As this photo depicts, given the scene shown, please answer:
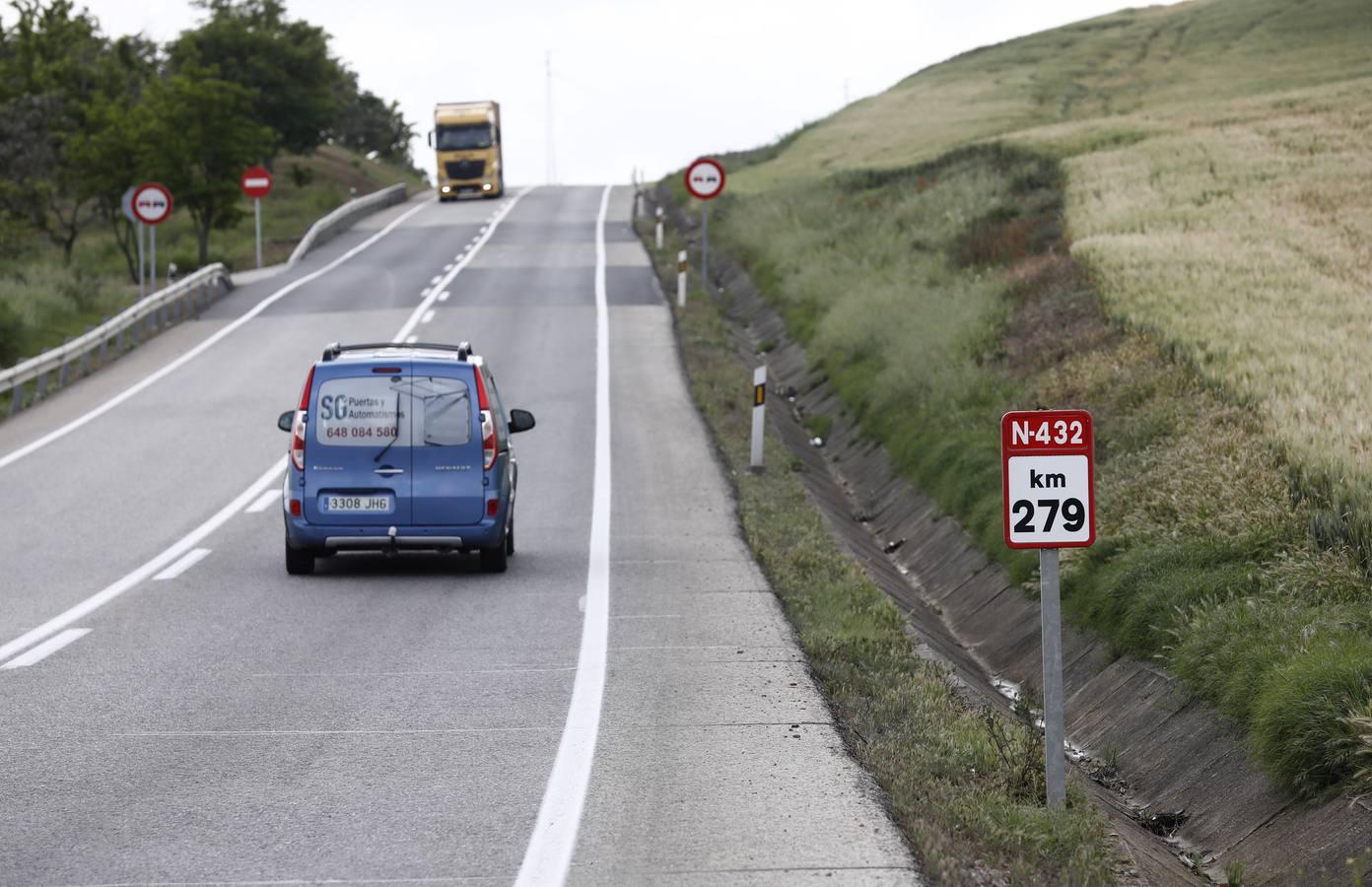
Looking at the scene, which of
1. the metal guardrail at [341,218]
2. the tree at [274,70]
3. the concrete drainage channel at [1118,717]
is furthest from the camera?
the tree at [274,70]

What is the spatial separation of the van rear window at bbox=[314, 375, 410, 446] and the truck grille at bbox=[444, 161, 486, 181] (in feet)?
180

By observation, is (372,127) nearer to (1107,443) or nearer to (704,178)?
(704,178)

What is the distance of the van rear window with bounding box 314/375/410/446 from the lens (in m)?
13.8

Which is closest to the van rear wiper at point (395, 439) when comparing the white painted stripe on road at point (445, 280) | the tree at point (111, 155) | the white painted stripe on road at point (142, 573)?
the white painted stripe on road at point (142, 573)

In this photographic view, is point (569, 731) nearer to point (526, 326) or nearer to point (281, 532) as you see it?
point (281, 532)

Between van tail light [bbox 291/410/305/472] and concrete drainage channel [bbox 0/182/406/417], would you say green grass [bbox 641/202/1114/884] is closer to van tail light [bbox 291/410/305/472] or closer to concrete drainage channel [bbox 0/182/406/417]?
van tail light [bbox 291/410/305/472]

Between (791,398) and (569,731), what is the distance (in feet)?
60.1

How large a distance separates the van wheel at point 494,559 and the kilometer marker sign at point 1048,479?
23.9 ft

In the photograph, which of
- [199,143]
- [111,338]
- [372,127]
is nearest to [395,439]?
[111,338]

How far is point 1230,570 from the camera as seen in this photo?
1097 centimetres

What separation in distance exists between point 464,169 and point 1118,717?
5978cm

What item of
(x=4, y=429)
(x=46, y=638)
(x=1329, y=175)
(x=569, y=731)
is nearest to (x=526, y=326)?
(x=4, y=429)

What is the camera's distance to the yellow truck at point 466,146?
66.2 metres

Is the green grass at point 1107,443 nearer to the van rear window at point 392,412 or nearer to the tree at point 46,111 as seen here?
the van rear window at point 392,412
